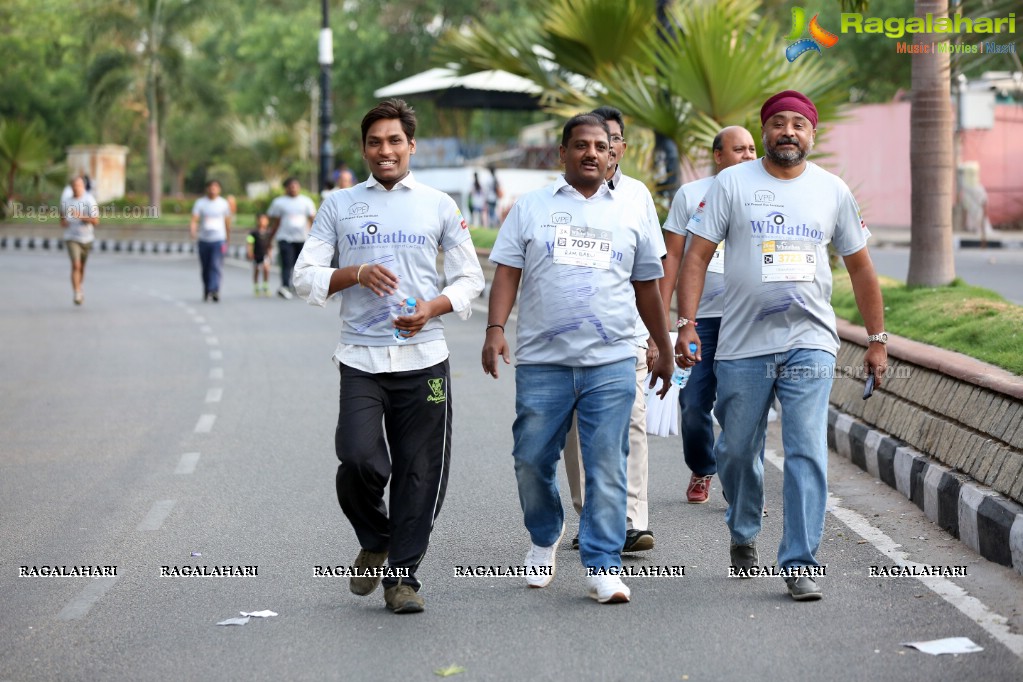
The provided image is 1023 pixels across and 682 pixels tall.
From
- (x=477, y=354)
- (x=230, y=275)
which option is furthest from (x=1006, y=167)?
(x=477, y=354)

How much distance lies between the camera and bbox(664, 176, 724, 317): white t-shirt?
7.14 meters

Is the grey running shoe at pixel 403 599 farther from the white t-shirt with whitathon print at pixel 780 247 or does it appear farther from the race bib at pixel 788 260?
the race bib at pixel 788 260

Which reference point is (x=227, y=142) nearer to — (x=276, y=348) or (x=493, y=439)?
(x=276, y=348)

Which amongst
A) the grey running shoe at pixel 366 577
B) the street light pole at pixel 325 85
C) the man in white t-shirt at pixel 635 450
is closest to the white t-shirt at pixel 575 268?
the man in white t-shirt at pixel 635 450

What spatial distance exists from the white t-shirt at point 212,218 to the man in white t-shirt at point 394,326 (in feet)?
55.0

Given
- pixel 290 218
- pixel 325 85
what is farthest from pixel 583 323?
pixel 325 85

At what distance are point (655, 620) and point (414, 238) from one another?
170 cm

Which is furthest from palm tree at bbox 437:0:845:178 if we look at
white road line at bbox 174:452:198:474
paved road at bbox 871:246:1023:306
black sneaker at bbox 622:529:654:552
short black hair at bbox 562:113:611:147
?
short black hair at bbox 562:113:611:147

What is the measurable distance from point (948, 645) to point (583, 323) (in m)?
1.78

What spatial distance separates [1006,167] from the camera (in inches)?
1417

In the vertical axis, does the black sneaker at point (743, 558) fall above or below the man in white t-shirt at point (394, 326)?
below

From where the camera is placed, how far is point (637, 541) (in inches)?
260

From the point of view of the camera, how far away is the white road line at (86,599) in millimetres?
5809

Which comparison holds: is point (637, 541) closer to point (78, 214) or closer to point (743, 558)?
point (743, 558)
